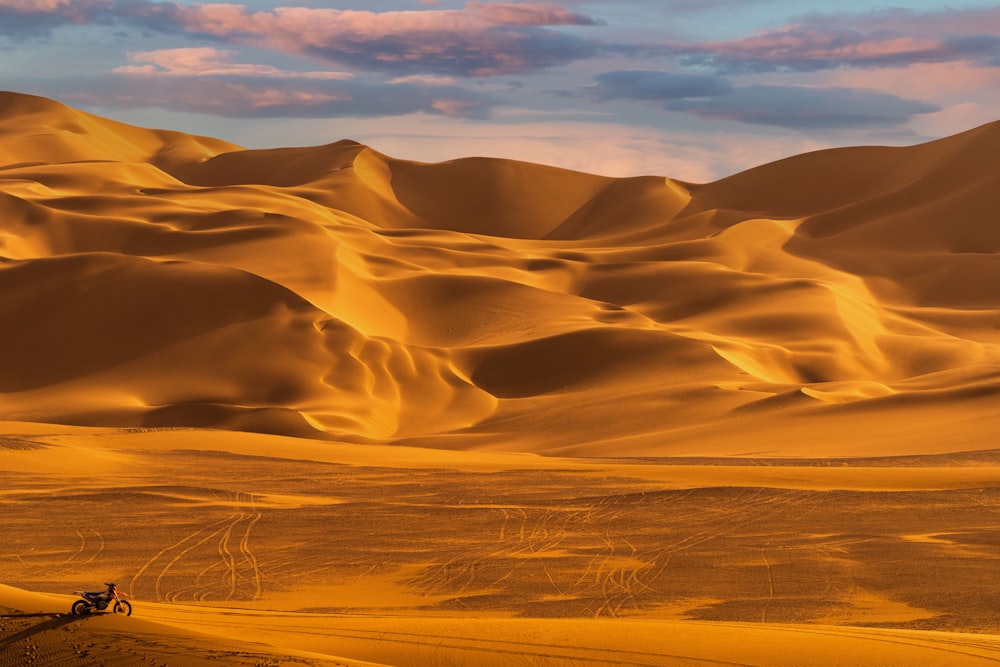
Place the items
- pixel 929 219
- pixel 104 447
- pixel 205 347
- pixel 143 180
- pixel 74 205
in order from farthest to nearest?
pixel 143 180 → pixel 929 219 → pixel 74 205 → pixel 205 347 → pixel 104 447

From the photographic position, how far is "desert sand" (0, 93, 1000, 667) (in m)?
13.8

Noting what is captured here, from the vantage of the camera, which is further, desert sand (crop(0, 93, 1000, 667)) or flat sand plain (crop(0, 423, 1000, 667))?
desert sand (crop(0, 93, 1000, 667))

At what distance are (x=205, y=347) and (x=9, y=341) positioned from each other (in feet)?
24.2

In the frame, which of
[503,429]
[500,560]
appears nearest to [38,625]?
[500,560]

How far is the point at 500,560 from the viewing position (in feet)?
58.2

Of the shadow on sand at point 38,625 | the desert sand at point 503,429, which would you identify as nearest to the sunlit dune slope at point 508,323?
the desert sand at point 503,429

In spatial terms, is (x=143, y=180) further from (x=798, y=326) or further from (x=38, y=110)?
(x=798, y=326)

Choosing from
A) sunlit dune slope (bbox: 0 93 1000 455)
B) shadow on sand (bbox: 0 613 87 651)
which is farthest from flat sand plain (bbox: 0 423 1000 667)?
sunlit dune slope (bbox: 0 93 1000 455)

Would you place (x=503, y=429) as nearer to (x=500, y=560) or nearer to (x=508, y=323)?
(x=508, y=323)

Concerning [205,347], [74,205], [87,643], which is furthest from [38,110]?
[87,643]

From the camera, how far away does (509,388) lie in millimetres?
46125

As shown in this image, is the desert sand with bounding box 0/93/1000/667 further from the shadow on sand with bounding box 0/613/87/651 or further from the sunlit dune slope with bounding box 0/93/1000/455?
the sunlit dune slope with bounding box 0/93/1000/455

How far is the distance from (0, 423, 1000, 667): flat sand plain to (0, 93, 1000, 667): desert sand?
73mm

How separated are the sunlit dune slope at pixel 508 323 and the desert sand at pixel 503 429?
0.62 ft
